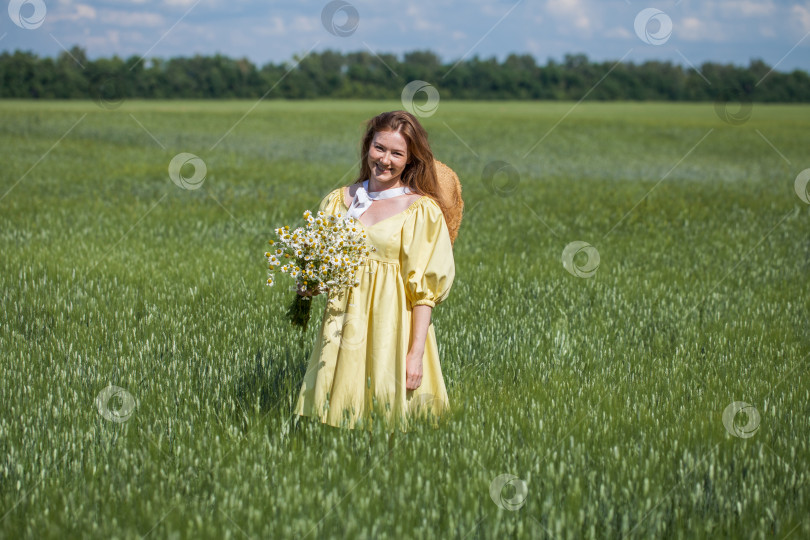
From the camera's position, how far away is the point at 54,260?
890 centimetres

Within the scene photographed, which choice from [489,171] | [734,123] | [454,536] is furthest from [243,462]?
[734,123]

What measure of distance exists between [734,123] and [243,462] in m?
54.2

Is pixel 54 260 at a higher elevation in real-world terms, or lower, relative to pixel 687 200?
lower

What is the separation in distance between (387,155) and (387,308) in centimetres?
81

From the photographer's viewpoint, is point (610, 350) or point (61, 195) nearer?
point (610, 350)

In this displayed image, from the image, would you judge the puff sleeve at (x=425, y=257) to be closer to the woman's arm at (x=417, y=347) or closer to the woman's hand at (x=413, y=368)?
the woman's arm at (x=417, y=347)

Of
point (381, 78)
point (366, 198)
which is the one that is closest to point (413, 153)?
point (366, 198)

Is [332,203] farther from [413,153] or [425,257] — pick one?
[425,257]

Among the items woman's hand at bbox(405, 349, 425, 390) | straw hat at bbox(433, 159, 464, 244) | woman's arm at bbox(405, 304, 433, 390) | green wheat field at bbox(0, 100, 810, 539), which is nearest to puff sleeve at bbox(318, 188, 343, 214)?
straw hat at bbox(433, 159, 464, 244)

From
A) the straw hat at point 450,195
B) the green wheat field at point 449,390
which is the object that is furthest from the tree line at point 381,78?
the straw hat at point 450,195

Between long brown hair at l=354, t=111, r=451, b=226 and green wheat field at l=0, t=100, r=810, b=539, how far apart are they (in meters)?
1.32

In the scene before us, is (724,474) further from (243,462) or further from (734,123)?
(734,123)

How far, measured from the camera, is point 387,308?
4.03 m

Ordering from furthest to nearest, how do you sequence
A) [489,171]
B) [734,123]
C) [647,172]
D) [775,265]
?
[734,123], [647,172], [489,171], [775,265]
